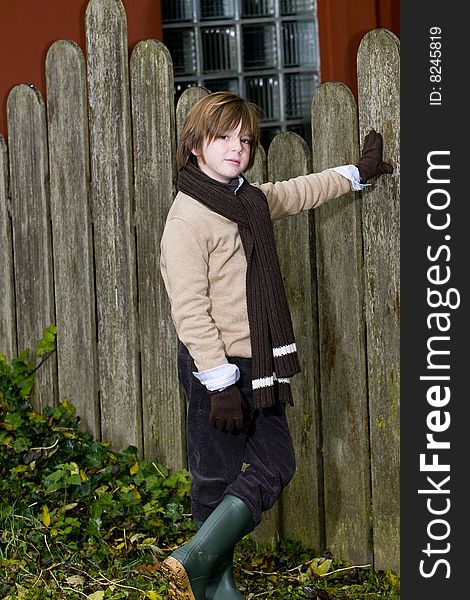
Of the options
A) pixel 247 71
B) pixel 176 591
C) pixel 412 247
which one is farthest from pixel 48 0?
pixel 176 591

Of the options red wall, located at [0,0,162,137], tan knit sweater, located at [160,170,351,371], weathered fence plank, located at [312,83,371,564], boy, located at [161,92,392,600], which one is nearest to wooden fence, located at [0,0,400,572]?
weathered fence plank, located at [312,83,371,564]

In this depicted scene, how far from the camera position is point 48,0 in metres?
6.52

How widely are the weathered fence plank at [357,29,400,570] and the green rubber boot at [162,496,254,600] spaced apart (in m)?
0.70

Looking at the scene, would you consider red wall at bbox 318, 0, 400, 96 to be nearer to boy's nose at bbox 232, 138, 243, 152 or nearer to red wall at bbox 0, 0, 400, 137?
red wall at bbox 0, 0, 400, 137

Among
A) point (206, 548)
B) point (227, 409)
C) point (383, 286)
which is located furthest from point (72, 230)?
point (206, 548)

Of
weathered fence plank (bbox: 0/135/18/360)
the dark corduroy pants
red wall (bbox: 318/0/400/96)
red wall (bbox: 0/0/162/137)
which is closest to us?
the dark corduroy pants

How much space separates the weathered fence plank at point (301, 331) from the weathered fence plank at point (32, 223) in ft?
4.08

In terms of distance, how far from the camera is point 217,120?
3924 mm

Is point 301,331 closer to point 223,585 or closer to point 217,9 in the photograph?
point 223,585

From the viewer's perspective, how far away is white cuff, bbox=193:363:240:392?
152 inches

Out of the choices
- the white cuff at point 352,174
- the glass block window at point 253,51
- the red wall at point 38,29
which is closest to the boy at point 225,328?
the white cuff at point 352,174

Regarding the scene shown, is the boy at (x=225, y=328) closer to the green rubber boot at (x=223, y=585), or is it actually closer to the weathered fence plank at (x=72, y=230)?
the green rubber boot at (x=223, y=585)

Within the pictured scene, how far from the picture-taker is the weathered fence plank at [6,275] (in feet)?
18.1

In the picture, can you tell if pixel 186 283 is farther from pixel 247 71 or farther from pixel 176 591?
pixel 247 71
